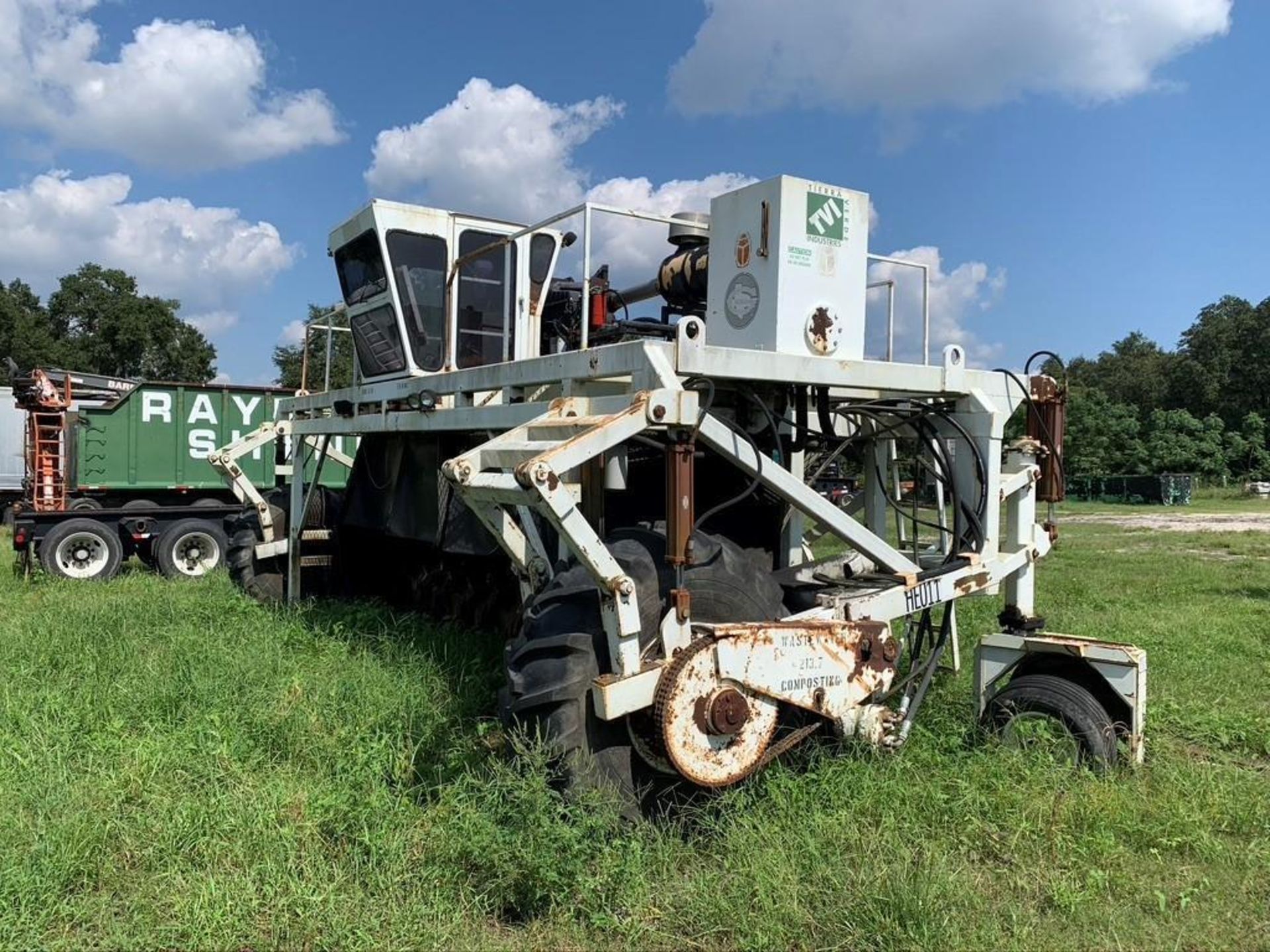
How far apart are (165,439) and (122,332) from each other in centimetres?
3360

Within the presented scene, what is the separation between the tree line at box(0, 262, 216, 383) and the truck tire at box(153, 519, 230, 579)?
32.6m

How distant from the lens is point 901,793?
3936 millimetres

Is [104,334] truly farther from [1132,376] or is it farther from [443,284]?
[1132,376]

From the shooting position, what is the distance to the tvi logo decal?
4543 mm

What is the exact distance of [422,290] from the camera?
23.7 ft

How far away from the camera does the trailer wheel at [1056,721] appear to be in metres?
4.34

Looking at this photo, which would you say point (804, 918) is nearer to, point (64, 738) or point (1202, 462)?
point (64, 738)

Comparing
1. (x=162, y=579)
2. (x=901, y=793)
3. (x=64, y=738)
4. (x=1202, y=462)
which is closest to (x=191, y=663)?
(x=64, y=738)

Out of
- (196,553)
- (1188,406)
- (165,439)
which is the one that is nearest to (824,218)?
(196,553)

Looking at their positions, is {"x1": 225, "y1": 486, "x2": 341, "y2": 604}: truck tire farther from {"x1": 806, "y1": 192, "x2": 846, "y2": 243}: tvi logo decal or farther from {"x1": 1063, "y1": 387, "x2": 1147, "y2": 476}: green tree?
{"x1": 1063, "y1": 387, "x2": 1147, "y2": 476}: green tree

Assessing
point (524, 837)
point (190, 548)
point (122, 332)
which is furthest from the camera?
point (122, 332)

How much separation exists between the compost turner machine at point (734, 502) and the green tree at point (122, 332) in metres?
42.2

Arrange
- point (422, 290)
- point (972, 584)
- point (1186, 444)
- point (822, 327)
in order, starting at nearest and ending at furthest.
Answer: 1. point (822, 327)
2. point (972, 584)
3. point (422, 290)
4. point (1186, 444)

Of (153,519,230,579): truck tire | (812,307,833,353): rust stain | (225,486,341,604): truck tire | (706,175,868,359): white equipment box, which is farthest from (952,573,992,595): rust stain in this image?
(153,519,230,579): truck tire
